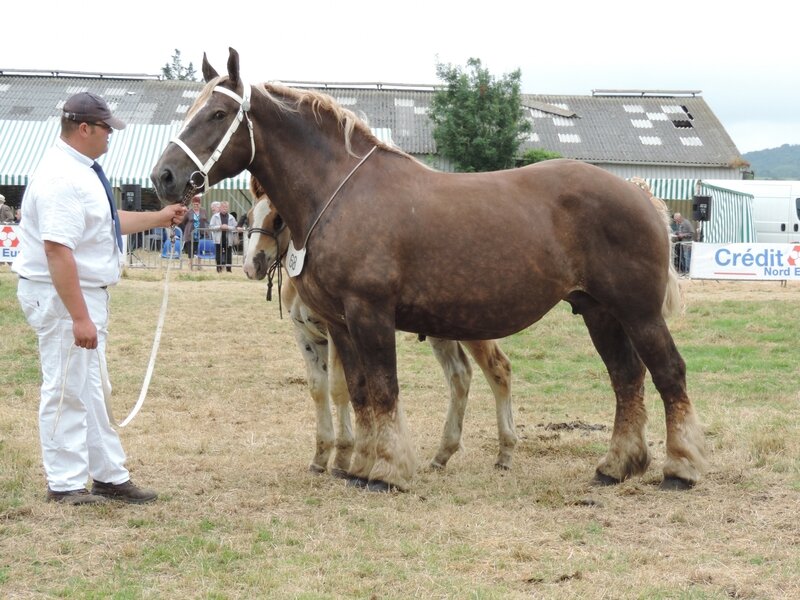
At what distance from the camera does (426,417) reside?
28.6 ft

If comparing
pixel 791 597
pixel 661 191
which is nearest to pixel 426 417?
pixel 791 597

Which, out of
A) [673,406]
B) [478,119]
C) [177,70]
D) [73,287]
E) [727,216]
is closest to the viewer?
[73,287]

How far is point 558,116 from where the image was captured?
Result: 144 feet

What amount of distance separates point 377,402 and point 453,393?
1270 millimetres

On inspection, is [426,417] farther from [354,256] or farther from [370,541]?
[370,541]

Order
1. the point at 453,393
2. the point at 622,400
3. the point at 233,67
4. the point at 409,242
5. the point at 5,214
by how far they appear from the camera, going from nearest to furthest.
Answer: the point at 233,67, the point at 409,242, the point at 622,400, the point at 453,393, the point at 5,214

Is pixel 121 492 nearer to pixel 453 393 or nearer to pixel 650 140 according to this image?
pixel 453 393

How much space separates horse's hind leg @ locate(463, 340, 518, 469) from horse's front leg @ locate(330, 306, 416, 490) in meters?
1.14

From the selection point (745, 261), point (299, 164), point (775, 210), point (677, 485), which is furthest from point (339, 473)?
point (775, 210)

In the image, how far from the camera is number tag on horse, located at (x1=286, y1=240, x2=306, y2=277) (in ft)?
18.9

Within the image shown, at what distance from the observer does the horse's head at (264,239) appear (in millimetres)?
6426

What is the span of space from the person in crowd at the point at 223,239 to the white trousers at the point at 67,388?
1427cm

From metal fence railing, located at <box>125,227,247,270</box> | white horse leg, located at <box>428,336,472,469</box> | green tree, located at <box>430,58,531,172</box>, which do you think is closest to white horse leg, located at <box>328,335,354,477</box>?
white horse leg, located at <box>428,336,472,469</box>

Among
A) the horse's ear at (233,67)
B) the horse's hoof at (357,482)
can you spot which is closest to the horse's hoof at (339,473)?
the horse's hoof at (357,482)
